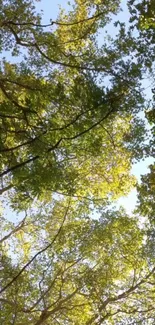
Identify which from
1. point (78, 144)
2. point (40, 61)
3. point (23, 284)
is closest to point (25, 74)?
point (40, 61)

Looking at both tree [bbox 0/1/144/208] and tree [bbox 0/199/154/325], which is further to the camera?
tree [bbox 0/199/154/325]

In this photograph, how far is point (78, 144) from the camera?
834 cm

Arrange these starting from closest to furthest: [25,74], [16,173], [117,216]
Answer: [16,173]
[25,74]
[117,216]

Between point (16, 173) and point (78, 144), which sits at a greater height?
point (78, 144)

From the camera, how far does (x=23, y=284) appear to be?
10984 mm

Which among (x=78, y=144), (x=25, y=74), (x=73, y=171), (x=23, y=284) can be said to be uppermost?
(x=25, y=74)

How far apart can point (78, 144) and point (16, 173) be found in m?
1.31

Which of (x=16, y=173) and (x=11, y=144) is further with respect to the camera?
(x=11, y=144)

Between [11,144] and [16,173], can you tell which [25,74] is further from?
[16,173]

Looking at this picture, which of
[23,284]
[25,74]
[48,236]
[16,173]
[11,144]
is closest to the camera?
[16,173]

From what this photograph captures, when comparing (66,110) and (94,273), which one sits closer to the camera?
(66,110)

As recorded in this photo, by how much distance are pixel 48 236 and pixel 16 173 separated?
6.04 meters

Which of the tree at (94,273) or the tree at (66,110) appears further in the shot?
the tree at (94,273)

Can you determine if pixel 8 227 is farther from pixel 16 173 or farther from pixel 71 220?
pixel 16 173
